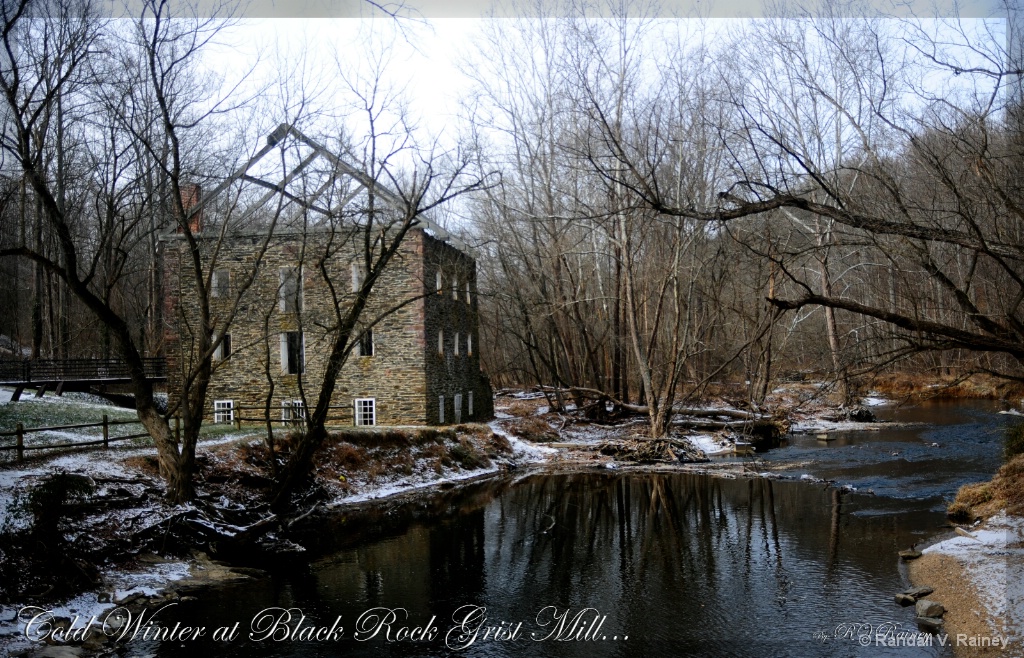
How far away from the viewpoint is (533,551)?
522 inches

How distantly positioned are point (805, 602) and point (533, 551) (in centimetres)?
480

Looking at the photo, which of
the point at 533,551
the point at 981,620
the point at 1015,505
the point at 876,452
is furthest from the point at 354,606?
the point at 876,452

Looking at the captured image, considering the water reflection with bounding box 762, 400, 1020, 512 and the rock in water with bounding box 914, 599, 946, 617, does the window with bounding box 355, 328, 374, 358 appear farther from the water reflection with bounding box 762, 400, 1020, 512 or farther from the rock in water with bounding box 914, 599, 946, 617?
the rock in water with bounding box 914, 599, 946, 617

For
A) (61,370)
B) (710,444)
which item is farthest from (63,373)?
(710,444)

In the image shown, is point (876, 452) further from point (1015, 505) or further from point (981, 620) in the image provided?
point (981, 620)

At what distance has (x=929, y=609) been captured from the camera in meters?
9.09

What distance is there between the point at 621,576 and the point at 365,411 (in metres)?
16.4

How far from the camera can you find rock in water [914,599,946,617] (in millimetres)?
8992

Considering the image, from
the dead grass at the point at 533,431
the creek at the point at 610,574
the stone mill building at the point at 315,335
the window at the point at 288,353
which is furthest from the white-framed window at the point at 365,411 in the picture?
the creek at the point at 610,574

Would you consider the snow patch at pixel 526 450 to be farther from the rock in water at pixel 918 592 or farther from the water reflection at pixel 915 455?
the rock in water at pixel 918 592

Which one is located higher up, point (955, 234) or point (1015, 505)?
point (955, 234)

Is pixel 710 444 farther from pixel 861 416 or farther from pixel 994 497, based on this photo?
pixel 994 497

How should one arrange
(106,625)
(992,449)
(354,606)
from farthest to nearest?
(992,449) → (354,606) → (106,625)

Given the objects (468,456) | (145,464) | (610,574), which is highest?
(145,464)
